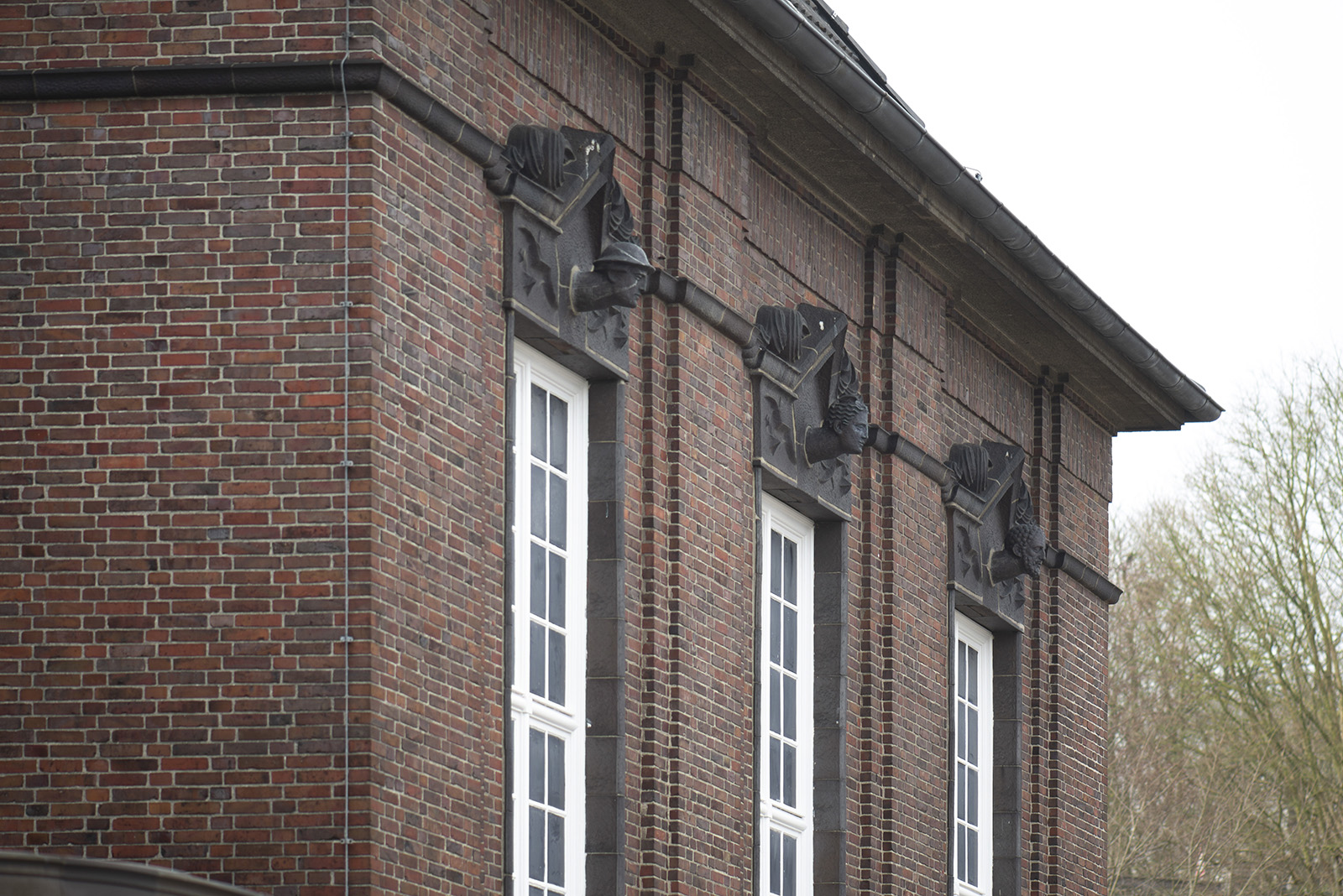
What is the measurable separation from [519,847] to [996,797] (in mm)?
8282

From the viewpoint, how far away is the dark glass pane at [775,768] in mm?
17000

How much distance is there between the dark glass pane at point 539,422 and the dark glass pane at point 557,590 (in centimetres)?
61

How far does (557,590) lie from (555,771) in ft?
3.39

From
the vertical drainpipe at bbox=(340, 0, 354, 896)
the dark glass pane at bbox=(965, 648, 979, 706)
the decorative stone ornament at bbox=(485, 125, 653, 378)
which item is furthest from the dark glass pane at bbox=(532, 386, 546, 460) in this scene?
the dark glass pane at bbox=(965, 648, 979, 706)

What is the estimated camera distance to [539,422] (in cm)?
1428

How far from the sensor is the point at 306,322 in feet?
39.3

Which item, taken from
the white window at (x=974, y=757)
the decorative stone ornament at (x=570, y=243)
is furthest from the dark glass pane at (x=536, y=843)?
the white window at (x=974, y=757)

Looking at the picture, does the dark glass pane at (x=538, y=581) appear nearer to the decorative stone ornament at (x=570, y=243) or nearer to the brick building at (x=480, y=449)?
the brick building at (x=480, y=449)

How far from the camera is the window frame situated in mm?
20178

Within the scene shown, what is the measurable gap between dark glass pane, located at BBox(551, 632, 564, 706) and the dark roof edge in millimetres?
4012

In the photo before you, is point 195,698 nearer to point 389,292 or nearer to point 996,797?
point 389,292

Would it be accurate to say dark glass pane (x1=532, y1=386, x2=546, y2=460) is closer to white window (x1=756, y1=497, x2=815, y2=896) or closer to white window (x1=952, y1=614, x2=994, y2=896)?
white window (x1=756, y1=497, x2=815, y2=896)

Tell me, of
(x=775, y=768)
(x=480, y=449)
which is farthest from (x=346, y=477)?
(x=775, y=768)

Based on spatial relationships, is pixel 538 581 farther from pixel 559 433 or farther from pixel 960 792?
pixel 960 792
